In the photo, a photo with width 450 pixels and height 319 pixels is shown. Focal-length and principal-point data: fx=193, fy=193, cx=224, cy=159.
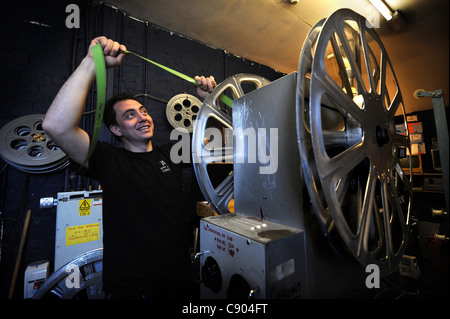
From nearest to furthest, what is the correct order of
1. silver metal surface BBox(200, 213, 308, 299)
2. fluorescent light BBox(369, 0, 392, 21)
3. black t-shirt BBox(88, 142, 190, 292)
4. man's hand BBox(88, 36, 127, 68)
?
silver metal surface BBox(200, 213, 308, 299) < man's hand BBox(88, 36, 127, 68) < black t-shirt BBox(88, 142, 190, 292) < fluorescent light BBox(369, 0, 392, 21)

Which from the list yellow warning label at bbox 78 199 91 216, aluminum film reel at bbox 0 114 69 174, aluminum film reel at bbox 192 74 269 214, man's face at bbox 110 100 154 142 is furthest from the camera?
yellow warning label at bbox 78 199 91 216

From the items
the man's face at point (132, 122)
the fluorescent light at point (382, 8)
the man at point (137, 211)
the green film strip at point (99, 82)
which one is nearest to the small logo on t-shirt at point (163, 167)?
the man at point (137, 211)

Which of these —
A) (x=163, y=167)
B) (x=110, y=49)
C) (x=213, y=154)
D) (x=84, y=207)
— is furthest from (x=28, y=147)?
(x=213, y=154)

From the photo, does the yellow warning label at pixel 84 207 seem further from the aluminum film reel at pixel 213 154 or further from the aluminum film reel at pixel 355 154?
the aluminum film reel at pixel 355 154

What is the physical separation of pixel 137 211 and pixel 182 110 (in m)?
1.75

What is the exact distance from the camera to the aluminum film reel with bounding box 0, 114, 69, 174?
1722mm

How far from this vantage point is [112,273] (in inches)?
46.7

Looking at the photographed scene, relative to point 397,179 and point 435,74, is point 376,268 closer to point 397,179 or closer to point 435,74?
point 397,179

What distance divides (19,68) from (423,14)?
4.82 meters

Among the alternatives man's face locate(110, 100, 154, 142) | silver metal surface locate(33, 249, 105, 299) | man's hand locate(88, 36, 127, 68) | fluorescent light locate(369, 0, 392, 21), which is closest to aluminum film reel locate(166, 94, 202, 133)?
man's face locate(110, 100, 154, 142)

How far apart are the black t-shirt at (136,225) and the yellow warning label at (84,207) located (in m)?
0.84

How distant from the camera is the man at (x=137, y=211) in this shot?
1176mm

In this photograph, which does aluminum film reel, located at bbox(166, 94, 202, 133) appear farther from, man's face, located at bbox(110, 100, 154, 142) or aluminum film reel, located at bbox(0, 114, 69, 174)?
aluminum film reel, located at bbox(0, 114, 69, 174)

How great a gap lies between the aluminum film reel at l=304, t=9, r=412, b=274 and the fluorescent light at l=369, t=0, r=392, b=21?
206 centimetres
